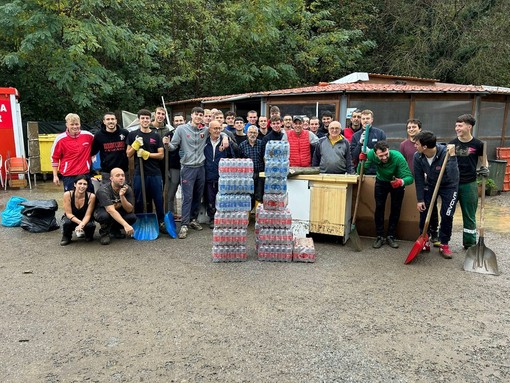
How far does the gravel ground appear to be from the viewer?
10.3 ft

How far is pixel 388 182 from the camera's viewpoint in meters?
6.06

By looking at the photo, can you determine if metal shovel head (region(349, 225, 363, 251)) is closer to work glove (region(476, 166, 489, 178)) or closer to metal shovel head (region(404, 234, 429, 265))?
metal shovel head (region(404, 234, 429, 265))

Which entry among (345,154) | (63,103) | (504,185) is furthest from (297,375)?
(63,103)

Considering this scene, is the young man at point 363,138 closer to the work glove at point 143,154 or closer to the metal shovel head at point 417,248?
the metal shovel head at point 417,248

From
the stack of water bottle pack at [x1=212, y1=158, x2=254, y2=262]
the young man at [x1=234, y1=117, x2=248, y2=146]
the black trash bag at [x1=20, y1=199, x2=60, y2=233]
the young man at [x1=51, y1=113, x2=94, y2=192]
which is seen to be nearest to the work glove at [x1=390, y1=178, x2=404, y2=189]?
the stack of water bottle pack at [x1=212, y1=158, x2=254, y2=262]

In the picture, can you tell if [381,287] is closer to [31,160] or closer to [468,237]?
[468,237]

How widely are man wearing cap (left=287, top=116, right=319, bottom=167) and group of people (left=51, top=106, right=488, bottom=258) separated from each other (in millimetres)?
17

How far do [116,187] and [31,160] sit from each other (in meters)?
7.52

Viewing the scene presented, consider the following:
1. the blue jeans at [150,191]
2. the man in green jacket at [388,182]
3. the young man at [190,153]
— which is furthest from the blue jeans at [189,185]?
the man in green jacket at [388,182]

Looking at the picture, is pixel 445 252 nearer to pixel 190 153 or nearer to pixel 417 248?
pixel 417 248

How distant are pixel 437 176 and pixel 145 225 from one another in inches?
175

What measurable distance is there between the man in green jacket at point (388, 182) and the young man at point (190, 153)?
95.7 inches

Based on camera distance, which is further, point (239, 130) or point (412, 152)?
point (239, 130)

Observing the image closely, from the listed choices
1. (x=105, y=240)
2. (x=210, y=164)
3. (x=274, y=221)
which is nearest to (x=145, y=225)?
(x=105, y=240)
